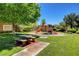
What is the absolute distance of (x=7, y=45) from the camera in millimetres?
5207

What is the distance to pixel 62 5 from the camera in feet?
16.5

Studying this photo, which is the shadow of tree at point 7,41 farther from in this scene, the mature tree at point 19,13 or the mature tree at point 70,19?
the mature tree at point 70,19

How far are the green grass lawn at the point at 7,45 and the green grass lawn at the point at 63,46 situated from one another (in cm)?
49

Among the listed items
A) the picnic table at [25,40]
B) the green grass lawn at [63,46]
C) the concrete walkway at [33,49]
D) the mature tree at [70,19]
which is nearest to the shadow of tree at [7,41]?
the picnic table at [25,40]

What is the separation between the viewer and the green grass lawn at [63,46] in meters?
5.09

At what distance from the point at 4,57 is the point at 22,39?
0.50 m

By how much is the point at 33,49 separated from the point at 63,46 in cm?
55

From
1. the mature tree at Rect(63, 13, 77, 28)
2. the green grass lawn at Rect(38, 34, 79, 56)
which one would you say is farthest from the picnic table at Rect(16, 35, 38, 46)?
the mature tree at Rect(63, 13, 77, 28)

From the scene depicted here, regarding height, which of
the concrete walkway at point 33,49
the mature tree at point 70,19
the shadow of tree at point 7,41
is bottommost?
the concrete walkway at point 33,49

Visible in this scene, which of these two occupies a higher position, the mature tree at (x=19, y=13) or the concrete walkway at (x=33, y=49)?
the mature tree at (x=19, y=13)

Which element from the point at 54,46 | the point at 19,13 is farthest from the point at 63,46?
the point at 19,13

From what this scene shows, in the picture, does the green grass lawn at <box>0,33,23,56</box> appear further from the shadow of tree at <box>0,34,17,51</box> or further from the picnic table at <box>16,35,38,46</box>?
the picnic table at <box>16,35,38,46</box>

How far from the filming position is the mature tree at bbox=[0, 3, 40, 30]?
518cm

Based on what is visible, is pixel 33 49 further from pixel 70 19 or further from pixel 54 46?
pixel 70 19
